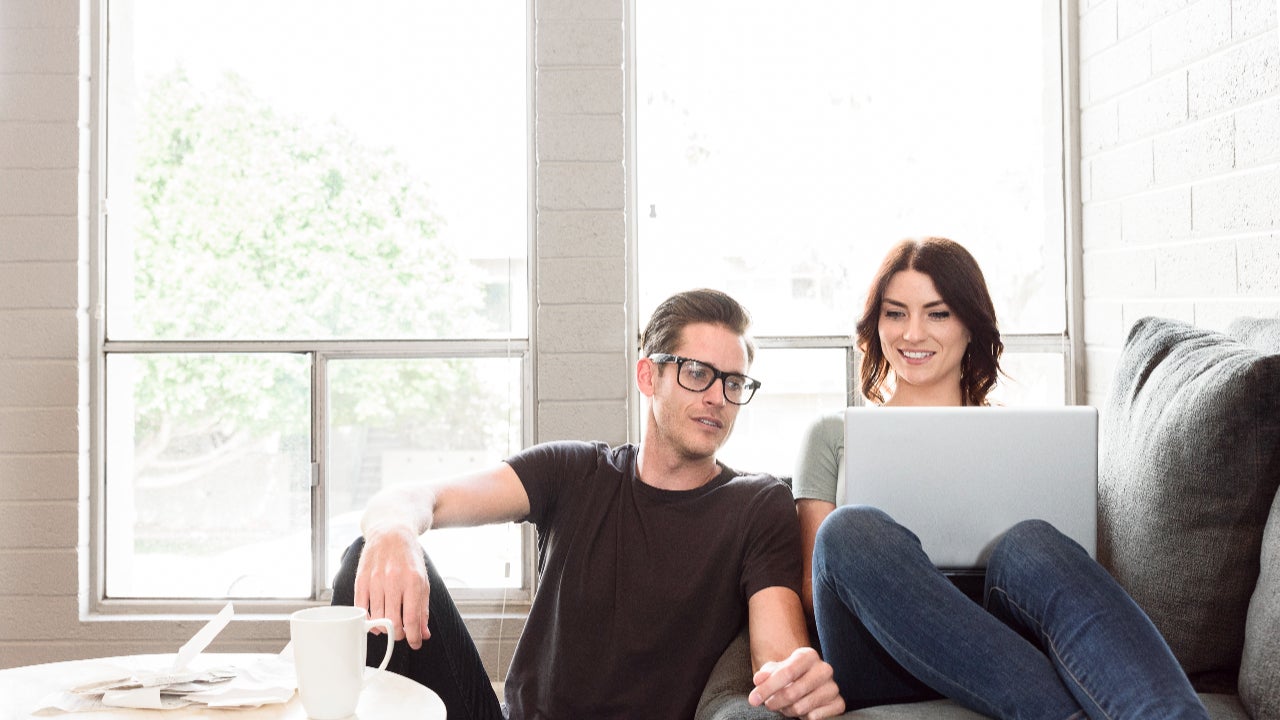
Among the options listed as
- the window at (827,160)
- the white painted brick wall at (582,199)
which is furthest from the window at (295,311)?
the window at (827,160)

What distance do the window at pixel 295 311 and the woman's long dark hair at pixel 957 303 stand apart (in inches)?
41.2

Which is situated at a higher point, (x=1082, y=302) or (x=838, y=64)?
(x=838, y=64)

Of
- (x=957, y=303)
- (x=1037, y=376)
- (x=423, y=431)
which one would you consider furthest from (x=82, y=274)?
(x=1037, y=376)

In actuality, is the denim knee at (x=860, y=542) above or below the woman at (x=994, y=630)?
above

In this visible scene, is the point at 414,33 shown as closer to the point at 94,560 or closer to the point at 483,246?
the point at 483,246

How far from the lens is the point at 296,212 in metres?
2.83

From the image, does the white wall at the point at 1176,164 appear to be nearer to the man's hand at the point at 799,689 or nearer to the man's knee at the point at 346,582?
the man's hand at the point at 799,689

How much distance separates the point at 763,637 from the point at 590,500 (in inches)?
15.8

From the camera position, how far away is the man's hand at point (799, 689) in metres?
1.38

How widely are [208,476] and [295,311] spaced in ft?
1.64

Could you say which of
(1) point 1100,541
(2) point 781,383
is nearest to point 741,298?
(2) point 781,383

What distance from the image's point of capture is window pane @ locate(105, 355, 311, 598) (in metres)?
2.81

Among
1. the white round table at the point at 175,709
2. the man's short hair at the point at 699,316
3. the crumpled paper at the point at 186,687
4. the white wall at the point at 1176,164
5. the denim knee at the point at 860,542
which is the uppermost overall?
the white wall at the point at 1176,164

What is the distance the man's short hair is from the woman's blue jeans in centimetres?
44
